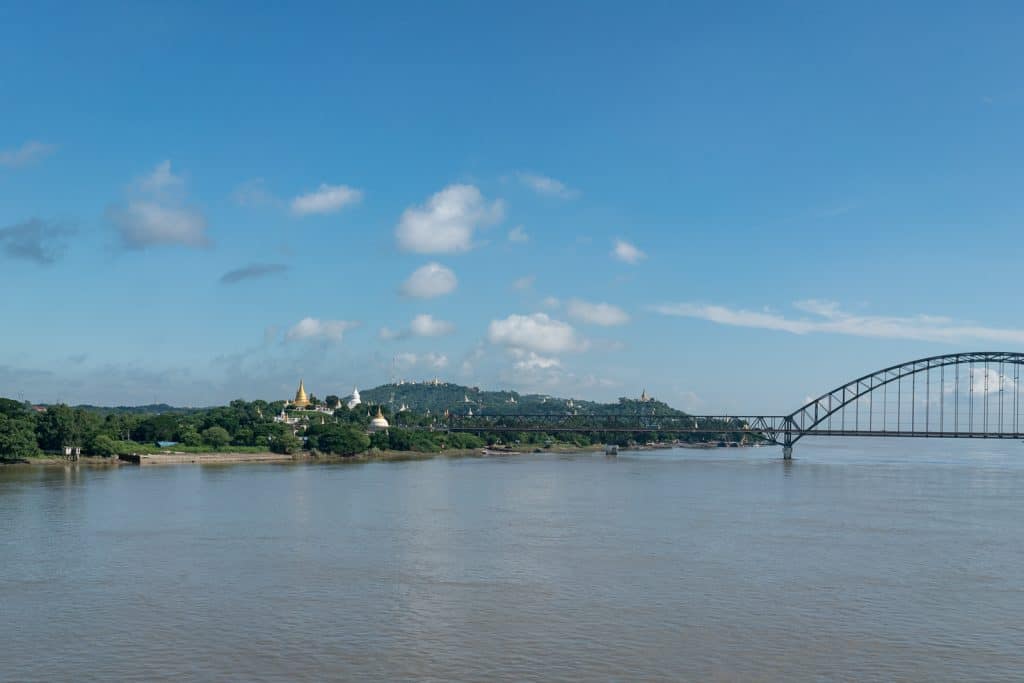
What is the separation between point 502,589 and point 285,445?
231 feet

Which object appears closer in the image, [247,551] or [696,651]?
[696,651]

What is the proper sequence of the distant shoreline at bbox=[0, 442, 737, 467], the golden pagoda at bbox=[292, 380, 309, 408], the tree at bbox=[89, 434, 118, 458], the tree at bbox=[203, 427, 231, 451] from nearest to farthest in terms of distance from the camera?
the distant shoreline at bbox=[0, 442, 737, 467] < the tree at bbox=[89, 434, 118, 458] < the tree at bbox=[203, 427, 231, 451] < the golden pagoda at bbox=[292, 380, 309, 408]

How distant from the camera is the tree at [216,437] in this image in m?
89.2

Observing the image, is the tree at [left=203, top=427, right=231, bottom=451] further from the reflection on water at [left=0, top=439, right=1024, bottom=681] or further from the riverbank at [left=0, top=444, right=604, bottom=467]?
the reflection on water at [left=0, top=439, right=1024, bottom=681]

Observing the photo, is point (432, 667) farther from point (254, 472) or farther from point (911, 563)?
point (254, 472)

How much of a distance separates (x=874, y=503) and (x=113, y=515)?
36968mm

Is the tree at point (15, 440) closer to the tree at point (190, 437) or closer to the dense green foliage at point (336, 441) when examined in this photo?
the tree at point (190, 437)

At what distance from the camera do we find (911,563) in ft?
94.6

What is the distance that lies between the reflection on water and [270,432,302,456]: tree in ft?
141

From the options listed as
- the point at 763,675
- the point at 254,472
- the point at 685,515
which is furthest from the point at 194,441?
the point at 763,675

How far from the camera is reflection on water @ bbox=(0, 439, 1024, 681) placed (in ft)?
59.1

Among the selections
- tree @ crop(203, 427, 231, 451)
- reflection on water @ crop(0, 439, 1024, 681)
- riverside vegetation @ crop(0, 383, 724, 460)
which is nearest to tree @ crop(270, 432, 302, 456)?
riverside vegetation @ crop(0, 383, 724, 460)

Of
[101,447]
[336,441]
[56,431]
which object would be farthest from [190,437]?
[56,431]

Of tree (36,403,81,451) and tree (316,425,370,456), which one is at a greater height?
tree (36,403,81,451)
